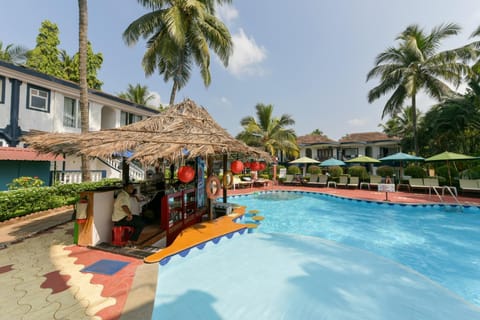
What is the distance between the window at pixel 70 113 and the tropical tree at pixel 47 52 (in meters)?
12.9

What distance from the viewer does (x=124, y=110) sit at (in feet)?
52.9

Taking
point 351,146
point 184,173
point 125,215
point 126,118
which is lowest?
point 125,215

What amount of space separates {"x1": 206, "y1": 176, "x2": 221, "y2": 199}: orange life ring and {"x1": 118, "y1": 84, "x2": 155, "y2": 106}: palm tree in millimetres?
23760

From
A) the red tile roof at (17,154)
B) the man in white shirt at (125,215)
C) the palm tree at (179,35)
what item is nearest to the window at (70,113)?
the red tile roof at (17,154)

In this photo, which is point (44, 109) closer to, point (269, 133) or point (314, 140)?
point (269, 133)

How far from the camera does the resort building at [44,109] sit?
33.2 feet

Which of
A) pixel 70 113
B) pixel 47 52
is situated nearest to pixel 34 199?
pixel 70 113

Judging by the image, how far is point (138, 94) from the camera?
25562mm

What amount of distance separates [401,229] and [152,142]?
961 cm

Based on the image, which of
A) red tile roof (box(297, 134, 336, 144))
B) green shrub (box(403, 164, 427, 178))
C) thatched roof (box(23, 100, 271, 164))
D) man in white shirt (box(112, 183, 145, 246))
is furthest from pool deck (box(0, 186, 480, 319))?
red tile roof (box(297, 134, 336, 144))

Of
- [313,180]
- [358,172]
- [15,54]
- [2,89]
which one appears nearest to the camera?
[2,89]

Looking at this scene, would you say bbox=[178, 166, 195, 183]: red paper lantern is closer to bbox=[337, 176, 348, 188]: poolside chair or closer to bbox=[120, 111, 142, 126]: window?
bbox=[120, 111, 142, 126]: window

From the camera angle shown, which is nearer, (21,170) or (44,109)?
(21,170)

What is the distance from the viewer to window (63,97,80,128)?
12.7 m
